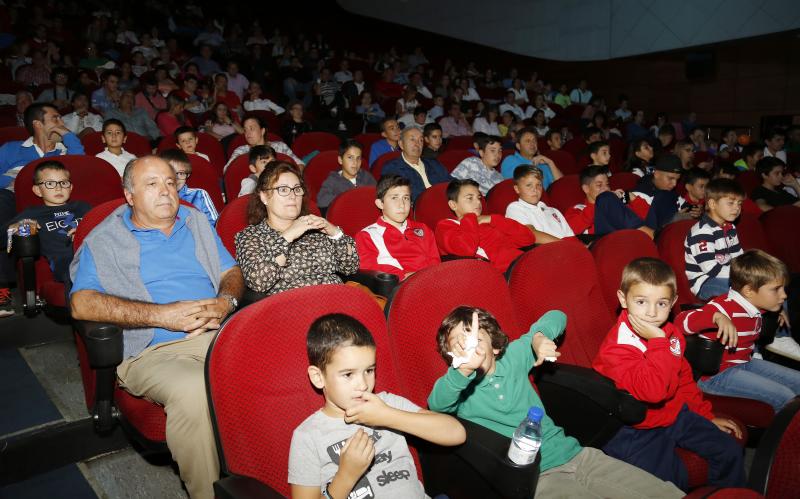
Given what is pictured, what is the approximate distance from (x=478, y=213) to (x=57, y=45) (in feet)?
22.3

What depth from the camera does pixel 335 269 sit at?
2.12 meters

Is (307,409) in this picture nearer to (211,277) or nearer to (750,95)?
(211,277)

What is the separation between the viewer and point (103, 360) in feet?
4.35

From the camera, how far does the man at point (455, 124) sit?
728cm

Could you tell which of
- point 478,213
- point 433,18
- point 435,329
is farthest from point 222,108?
point 433,18

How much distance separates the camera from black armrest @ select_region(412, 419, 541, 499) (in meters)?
1.10

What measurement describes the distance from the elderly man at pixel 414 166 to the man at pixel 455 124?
3.24m

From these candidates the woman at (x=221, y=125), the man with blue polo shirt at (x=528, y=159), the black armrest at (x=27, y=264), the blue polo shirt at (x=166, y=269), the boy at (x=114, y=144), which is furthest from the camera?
the woman at (x=221, y=125)

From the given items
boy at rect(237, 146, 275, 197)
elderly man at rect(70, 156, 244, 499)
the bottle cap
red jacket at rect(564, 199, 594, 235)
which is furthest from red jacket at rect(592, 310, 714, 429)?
boy at rect(237, 146, 275, 197)

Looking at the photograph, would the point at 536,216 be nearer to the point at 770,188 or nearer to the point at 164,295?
the point at 164,295

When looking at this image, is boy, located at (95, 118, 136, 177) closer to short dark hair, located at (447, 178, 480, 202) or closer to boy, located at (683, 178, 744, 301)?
short dark hair, located at (447, 178, 480, 202)

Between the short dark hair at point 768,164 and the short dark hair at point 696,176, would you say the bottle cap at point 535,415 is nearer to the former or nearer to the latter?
the short dark hair at point 696,176

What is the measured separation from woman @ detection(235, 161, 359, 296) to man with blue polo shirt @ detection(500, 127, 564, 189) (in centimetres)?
270

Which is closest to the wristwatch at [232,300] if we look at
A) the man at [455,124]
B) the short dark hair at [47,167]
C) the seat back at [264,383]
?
the seat back at [264,383]
